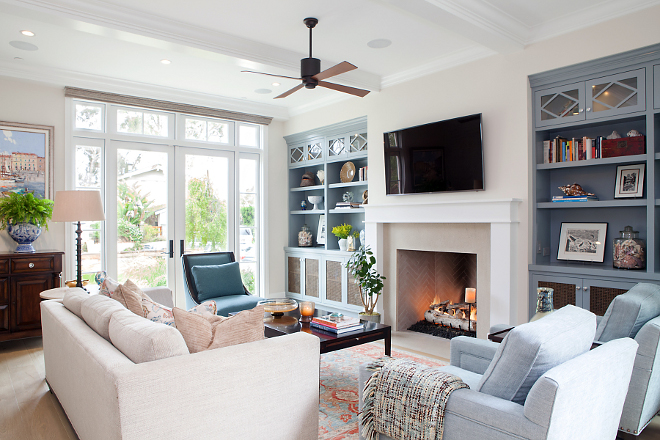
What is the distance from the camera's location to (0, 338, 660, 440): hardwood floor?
2.53 metres

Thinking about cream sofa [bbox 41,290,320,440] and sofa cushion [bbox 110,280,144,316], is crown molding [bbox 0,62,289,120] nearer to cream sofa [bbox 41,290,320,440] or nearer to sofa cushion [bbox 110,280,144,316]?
sofa cushion [bbox 110,280,144,316]

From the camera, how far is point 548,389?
143 cm

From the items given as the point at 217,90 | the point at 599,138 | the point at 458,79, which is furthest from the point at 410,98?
the point at 217,90

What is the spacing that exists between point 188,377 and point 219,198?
4498mm

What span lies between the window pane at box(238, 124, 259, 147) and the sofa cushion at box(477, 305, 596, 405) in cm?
518

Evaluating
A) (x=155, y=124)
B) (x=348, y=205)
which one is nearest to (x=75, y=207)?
(x=155, y=124)

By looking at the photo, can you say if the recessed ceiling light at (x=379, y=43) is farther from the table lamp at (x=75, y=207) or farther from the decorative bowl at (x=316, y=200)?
the table lamp at (x=75, y=207)

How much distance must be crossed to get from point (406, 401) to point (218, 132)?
5.05 meters

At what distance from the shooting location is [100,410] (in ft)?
5.77

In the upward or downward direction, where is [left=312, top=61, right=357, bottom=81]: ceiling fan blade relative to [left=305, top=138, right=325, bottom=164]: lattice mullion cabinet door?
upward

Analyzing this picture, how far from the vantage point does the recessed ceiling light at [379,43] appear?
3.90 meters

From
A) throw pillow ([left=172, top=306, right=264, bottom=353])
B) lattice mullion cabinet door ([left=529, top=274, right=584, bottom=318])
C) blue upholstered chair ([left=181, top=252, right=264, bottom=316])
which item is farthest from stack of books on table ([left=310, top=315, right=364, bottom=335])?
lattice mullion cabinet door ([left=529, top=274, right=584, bottom=318])

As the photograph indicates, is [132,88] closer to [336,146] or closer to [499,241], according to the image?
[336,146]

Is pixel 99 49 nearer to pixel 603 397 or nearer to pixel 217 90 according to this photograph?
pixel 217 90
